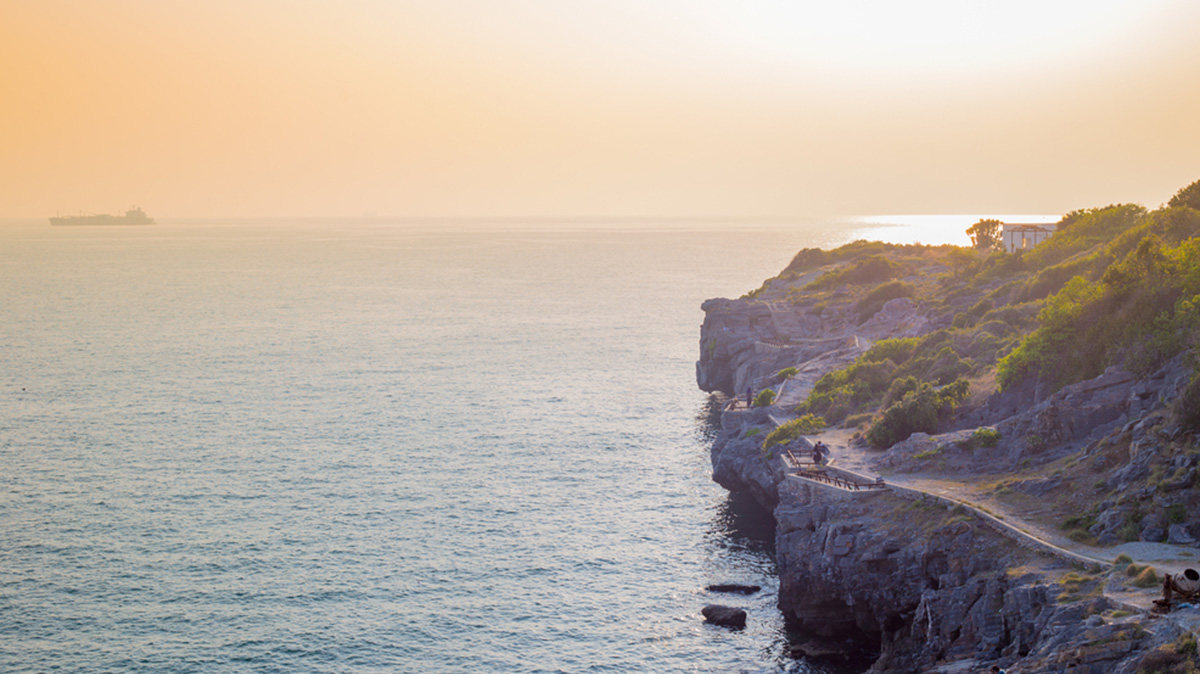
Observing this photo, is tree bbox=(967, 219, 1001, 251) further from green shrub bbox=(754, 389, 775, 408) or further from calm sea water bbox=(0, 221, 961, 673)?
green shrub bbox=(754, 389, 775, 408)

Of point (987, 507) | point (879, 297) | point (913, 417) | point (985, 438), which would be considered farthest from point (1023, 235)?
point (987, 507)

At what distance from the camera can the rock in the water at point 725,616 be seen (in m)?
50.2

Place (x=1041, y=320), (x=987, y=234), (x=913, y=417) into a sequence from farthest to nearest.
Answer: (x=987, y=234)
(x=913, y=417)
(x=1041, y=320)

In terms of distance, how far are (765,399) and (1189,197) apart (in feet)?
119

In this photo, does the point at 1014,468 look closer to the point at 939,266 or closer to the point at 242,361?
the point at 939,266

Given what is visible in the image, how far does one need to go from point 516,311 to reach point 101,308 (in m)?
79.0

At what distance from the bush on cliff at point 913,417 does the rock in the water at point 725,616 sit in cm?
1435

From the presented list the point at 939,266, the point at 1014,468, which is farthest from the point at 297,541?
the point at 939,266

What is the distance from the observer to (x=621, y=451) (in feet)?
276

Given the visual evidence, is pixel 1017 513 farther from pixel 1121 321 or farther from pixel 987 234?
pixel 987 234

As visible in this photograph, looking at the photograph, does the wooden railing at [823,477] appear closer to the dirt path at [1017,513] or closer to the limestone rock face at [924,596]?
the limestone rock face at [924,596]

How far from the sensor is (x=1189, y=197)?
235 ft

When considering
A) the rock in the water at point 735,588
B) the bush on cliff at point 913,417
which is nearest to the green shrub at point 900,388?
the bush on cliff at point 913,417

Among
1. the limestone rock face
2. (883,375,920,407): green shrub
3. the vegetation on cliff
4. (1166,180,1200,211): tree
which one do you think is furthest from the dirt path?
(1166,180,1200,211): tree
